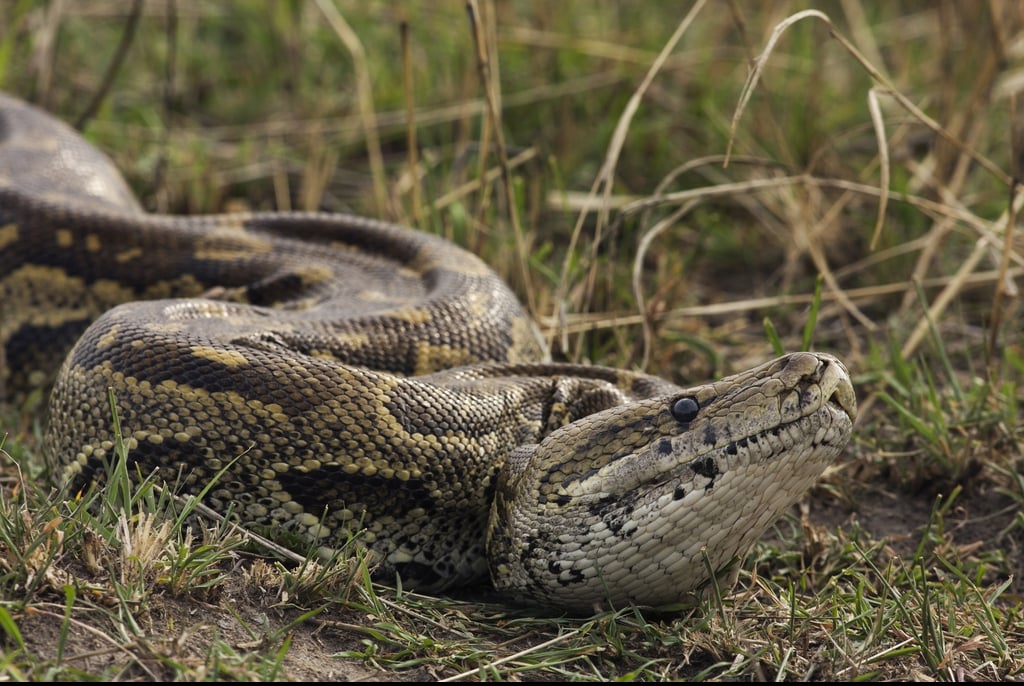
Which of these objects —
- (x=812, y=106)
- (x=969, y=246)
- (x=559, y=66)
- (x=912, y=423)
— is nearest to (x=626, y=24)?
(x=559, y=66)

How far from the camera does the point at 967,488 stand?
18.1 ft

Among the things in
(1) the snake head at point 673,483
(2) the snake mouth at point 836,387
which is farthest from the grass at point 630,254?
(2) the snake mouth at point 836,387

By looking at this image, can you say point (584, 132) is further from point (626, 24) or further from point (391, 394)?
point (391, 394)

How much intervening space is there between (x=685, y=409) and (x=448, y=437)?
1.03m

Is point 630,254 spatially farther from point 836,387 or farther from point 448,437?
point 836,387

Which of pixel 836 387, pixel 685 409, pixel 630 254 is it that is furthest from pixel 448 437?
pixel 630 254

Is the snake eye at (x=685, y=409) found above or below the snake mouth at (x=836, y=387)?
below

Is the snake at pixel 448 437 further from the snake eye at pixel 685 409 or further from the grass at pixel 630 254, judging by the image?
the grass at pixel 630 254

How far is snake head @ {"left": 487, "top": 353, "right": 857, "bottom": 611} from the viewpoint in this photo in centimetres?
414

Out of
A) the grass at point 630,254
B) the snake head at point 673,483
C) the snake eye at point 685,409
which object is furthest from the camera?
the snake eye at point 685,409

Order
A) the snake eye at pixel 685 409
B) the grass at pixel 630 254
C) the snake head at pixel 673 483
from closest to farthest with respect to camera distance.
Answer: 1. the grass at pixel 630 254
2. the snake head at pixel 673 483
3. the snake eye at pixel 685 409

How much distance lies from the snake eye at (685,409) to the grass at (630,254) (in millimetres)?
691

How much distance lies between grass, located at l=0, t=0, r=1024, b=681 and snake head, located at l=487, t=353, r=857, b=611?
172 mm

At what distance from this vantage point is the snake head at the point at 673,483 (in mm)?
4145
